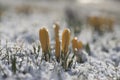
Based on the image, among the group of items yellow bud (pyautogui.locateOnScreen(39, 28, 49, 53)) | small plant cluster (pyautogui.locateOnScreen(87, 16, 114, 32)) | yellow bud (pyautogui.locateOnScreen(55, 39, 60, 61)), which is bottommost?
yellow bud (pyautogui.locateOnScreen(55, 39, 60, 61))

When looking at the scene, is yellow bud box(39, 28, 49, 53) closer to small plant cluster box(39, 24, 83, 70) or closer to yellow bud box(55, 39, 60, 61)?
small plant cluster box(39, 24, 83, 70)

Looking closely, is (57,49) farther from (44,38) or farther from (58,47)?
(44,38)

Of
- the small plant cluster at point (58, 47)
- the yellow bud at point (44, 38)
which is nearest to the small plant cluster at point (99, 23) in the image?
the small plant cluster at point (58, 47)

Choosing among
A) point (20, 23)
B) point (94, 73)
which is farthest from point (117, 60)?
point (20, 23)

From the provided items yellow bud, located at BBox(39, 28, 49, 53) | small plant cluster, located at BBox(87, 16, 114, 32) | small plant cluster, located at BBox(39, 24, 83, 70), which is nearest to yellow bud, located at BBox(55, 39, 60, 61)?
small plant cluster, located at BBox(39, 24, 83, 70)

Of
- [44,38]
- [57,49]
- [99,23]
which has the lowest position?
[57,49]

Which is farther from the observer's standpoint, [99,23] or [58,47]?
[99,23]

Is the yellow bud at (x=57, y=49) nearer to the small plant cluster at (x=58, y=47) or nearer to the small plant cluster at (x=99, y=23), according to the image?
the small plant cluster at (x=58, y=47)

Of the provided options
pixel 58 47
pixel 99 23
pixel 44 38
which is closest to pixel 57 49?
pixel 58 47

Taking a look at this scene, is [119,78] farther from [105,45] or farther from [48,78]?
[105,45]

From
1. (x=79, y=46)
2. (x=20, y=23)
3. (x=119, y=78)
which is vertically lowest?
(x=119, y=78)

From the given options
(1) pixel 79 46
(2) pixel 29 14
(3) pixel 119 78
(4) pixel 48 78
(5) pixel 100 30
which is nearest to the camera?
(4) pixel 48 78
